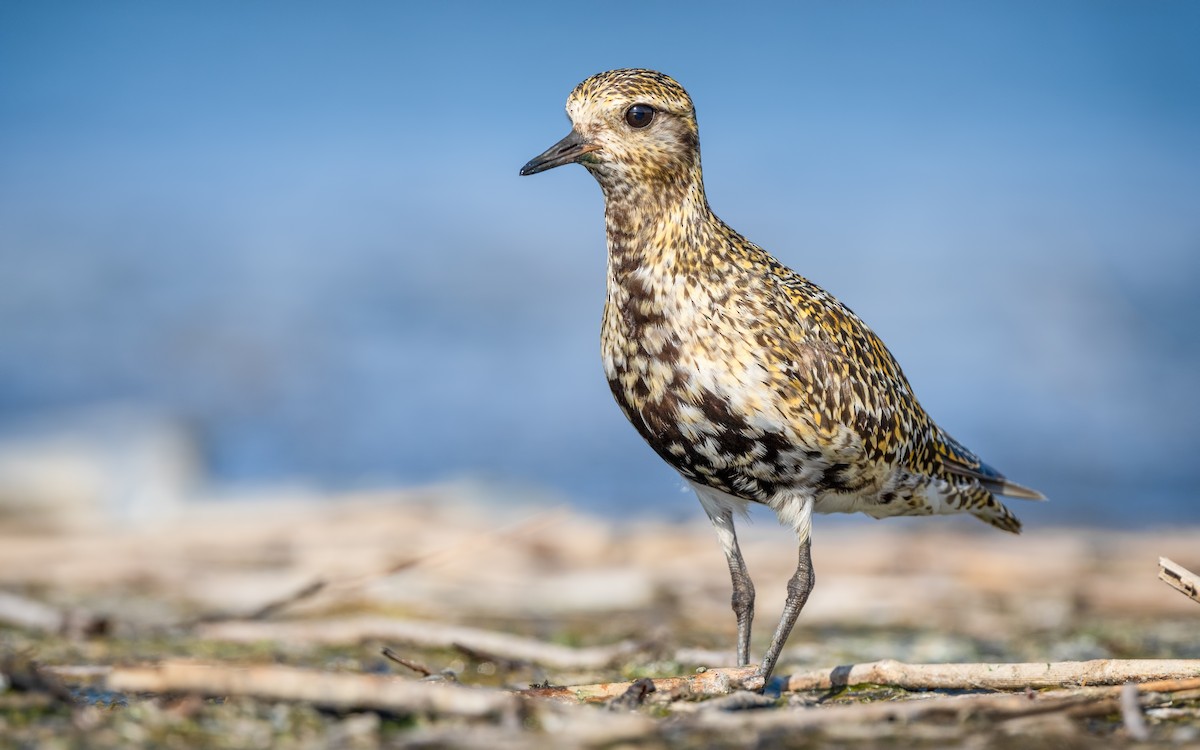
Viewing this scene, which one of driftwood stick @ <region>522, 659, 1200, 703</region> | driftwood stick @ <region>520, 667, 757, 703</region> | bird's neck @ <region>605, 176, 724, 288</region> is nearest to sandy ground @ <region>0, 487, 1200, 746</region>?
driftwood stick @ <region>522, 659, 1200, 703</region>

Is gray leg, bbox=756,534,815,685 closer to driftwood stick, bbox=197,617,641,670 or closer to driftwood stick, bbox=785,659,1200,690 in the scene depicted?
driftwood stick, bbox=785,659,1200,690

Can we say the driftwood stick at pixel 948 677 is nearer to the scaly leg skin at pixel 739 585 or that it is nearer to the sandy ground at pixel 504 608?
the sandy ground at pixel 504 608

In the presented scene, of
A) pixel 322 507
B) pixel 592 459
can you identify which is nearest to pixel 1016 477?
pixel 592 459

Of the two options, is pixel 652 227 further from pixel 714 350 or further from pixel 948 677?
pixel 948 677

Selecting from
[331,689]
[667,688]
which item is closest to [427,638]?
[667,688]

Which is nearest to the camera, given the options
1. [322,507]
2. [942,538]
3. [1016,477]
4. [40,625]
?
[40,625]

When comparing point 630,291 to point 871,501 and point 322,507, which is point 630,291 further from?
point 322,507
